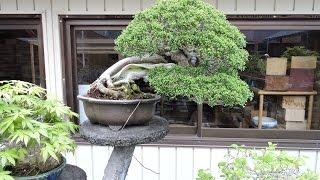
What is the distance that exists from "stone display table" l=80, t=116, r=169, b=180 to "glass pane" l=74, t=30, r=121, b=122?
1166 millimetres

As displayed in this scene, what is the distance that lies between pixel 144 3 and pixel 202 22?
1262 mm

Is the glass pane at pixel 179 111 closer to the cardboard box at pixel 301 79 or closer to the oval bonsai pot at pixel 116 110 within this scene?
the cardboard box at pixel 301 79

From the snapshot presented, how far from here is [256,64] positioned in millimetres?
2639

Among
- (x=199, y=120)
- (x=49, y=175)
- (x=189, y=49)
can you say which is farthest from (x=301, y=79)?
(x=49, y=175)

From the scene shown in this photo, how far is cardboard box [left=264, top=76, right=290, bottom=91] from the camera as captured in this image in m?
2.68

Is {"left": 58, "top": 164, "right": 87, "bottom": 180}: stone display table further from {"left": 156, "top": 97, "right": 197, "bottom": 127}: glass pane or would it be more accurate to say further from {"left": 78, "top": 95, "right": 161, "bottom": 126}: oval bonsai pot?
{"left": 156, "top": 97, "right": 197, "bottom": 127}: glass pane

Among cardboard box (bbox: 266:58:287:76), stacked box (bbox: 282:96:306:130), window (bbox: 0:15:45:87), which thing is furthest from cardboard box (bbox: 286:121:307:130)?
window (bbox: 0:15:45:87)

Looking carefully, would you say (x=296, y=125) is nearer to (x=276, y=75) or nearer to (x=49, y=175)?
(x=276, y=75)

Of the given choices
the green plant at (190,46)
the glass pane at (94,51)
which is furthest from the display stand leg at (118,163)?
A: the glass pane at (94,51)

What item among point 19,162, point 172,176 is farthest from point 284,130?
point 19,162

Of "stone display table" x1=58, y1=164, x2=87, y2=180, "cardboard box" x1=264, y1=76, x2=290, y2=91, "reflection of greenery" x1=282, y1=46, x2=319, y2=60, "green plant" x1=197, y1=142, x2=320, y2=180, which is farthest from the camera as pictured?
"cardboard box" x1=264, y1=76, x2=290, y2=91

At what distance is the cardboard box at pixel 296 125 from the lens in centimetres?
273

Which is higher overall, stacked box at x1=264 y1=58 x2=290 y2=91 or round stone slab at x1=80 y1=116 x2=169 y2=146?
stacked box at x1=264 y1=58 x2=290 y2=91

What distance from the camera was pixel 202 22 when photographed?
53.6 inches
